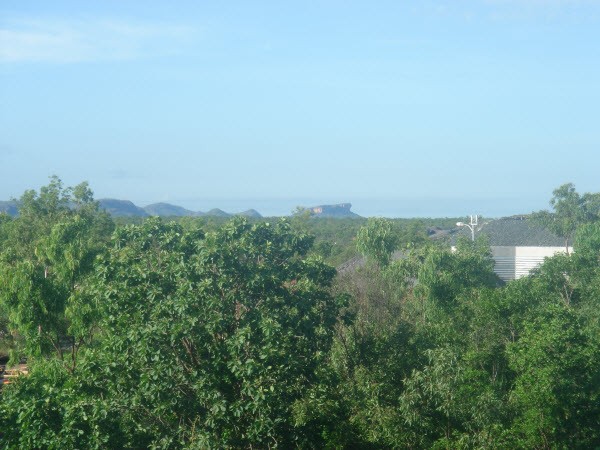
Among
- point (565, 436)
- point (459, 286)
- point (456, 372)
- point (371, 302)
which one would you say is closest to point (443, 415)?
point (456, 372)

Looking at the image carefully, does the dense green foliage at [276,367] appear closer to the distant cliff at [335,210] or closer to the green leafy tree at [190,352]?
the green leafy tree at [190,352]

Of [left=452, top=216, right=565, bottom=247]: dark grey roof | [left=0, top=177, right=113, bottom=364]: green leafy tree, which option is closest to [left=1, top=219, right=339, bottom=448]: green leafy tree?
[left=0, top=177, right=113, bottom=364]: green leafy tree

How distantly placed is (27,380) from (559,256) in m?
16.1

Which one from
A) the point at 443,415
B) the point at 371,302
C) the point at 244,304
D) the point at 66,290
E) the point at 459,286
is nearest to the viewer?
the point at 244,304

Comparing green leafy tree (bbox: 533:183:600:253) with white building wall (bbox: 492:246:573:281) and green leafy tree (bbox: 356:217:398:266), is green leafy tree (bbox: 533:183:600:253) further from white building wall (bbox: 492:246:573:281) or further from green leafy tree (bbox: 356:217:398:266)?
green leafy tree (bbox: 356:217:398:266)

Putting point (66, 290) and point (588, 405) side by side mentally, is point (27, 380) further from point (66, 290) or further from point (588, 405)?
point (588, 405)

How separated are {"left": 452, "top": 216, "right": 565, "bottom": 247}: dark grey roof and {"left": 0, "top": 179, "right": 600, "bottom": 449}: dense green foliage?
27.0 metres

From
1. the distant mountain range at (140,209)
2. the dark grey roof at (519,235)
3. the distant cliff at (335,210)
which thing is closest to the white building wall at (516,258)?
the dark grey roof at (519,235)

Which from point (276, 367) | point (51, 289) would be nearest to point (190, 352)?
point (276, 367)

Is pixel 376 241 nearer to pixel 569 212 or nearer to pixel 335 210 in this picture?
pixel 569 212

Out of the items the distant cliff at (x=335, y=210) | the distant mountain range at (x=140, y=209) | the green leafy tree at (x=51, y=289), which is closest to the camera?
the green leafy tree at (x=51, y=289)

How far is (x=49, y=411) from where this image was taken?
11180 mm

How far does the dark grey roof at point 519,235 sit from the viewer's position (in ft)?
139

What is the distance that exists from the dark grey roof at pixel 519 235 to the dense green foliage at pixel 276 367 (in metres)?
27.0
